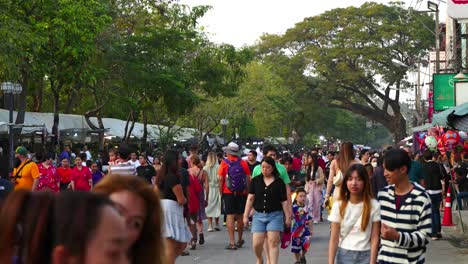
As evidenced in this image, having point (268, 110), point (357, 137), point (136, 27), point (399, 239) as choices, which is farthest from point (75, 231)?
point (357, 137)

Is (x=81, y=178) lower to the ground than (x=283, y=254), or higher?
higher

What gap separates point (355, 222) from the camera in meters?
7.85

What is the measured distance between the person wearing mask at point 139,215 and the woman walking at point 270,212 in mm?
7326

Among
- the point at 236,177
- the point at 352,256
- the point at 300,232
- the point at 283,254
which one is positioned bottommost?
the point at 283,254

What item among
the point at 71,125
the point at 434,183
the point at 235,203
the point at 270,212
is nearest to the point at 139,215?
the point at 270,212

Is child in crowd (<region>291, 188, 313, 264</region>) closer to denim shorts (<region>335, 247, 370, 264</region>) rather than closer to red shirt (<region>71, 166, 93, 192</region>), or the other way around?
red shirt (<region>71, 166, 93, 192</region>)

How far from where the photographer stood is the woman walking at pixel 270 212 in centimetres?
1183

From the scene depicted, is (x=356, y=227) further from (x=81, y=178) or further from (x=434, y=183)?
(x=81, y=178)

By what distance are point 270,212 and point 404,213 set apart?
4.95m

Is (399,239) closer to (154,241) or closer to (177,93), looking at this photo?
(154,241)

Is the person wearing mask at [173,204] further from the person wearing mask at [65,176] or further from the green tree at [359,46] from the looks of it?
the green tree at [359,46]

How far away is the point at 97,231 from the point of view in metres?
2.45

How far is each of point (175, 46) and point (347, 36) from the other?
96.7 feet

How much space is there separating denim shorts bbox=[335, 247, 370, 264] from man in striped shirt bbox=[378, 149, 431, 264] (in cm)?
72
